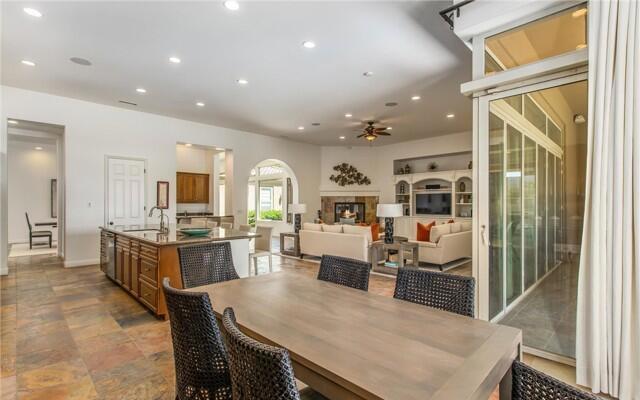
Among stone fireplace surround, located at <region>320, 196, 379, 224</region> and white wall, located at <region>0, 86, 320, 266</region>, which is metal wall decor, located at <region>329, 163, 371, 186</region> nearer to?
stone fireplace surround, located at <region>320, 196, 379, 224</region>

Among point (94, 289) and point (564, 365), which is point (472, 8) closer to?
point (564, 365)

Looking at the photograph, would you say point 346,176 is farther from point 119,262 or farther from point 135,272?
point 135,272

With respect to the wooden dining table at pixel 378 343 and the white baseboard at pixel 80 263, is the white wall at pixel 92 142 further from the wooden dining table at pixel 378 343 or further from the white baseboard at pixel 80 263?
the wooden dining table at pixel 378 343

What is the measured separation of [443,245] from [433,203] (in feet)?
12.5

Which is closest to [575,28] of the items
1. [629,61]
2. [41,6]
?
[629,61]

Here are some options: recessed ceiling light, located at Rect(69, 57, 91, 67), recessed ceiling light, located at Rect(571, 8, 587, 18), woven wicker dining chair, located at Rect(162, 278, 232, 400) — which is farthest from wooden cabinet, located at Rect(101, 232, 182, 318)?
recessed ceiling light, located at Rect(571, 8, 587, 18)

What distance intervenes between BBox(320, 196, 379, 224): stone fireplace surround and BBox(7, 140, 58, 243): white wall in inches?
310

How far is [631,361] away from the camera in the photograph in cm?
205

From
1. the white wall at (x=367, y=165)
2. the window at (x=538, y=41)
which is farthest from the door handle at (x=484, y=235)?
the white wall at (x=367, y=165)

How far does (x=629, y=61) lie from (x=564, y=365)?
2.24 m

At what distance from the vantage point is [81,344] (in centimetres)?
284

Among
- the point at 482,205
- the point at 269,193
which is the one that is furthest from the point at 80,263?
the point at 269,193

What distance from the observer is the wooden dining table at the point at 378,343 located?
0.96 meters

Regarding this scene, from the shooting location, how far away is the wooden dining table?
96cm
